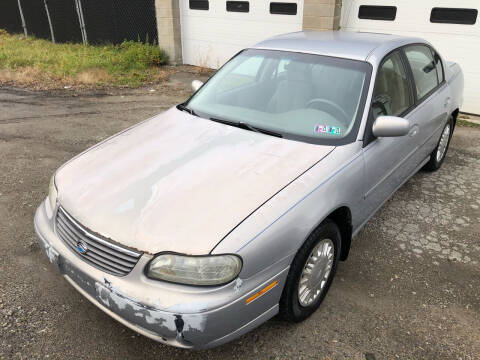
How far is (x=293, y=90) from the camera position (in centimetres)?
311

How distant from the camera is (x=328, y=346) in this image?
244 cm

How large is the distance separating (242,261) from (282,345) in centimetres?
83

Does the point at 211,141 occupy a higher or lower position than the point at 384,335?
higher

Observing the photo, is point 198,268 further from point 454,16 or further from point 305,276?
point 454,16

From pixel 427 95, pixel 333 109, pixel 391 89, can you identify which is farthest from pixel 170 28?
pixel 333 109

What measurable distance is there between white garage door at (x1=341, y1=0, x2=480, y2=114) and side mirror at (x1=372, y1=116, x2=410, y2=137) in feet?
14.9

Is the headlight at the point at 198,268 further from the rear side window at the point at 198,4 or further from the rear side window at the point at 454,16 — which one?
the rear side window at the point at 198,4

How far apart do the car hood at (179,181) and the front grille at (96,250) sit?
44 millimetres

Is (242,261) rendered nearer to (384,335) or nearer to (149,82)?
(384,335)

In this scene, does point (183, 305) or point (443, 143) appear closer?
point (183, 305)

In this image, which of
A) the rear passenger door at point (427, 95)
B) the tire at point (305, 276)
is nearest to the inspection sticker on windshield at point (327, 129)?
the tire at point (305, 276)

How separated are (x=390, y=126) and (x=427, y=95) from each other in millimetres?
1307

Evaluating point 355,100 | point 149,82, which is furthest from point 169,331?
point 149,82

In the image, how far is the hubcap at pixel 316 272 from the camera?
2422 millimetres
